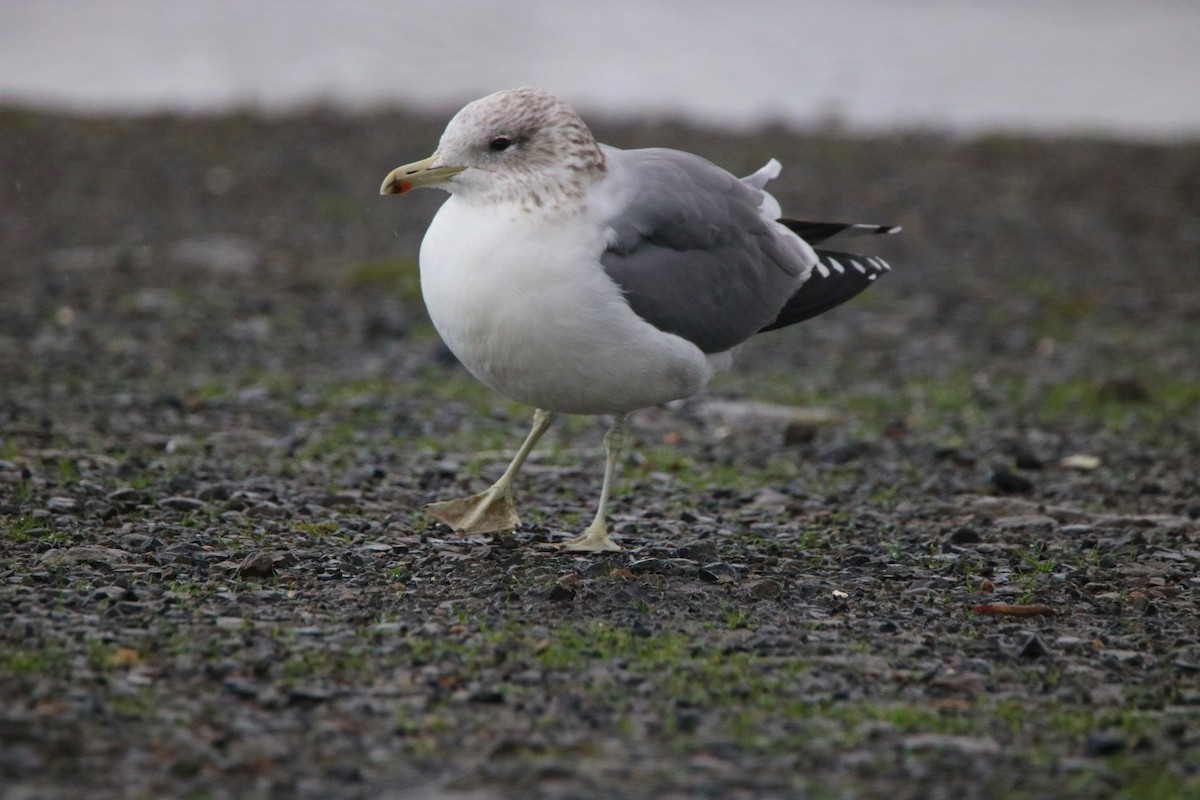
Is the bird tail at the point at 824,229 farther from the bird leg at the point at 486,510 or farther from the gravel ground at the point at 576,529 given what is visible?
the bird leg at the point at 486,510

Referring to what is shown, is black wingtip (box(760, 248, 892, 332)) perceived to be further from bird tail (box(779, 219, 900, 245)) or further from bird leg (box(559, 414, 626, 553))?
bird leg (box(559, 414, 626, 553))

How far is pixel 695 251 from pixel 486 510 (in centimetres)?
123

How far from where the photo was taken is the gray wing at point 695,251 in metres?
5.04

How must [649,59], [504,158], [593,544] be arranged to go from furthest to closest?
1. [649,59]
2. [593,544]
3. [504,158]

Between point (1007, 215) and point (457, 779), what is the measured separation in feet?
33.1

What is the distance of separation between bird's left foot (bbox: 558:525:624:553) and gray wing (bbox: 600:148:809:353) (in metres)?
0.77

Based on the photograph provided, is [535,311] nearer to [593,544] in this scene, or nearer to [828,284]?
[593,544]

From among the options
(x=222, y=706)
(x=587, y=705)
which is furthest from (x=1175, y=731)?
(x=222, y=706)

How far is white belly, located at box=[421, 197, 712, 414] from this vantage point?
472 cm

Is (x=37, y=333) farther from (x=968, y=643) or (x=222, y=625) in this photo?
(x=968, y=643)

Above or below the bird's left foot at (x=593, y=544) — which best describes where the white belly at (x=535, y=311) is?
above

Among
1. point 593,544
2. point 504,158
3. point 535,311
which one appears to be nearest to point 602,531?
point 593,544

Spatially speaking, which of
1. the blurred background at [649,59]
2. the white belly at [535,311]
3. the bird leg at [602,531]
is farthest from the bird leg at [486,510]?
the blurred background at [649,59]

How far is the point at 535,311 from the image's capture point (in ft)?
15.4
